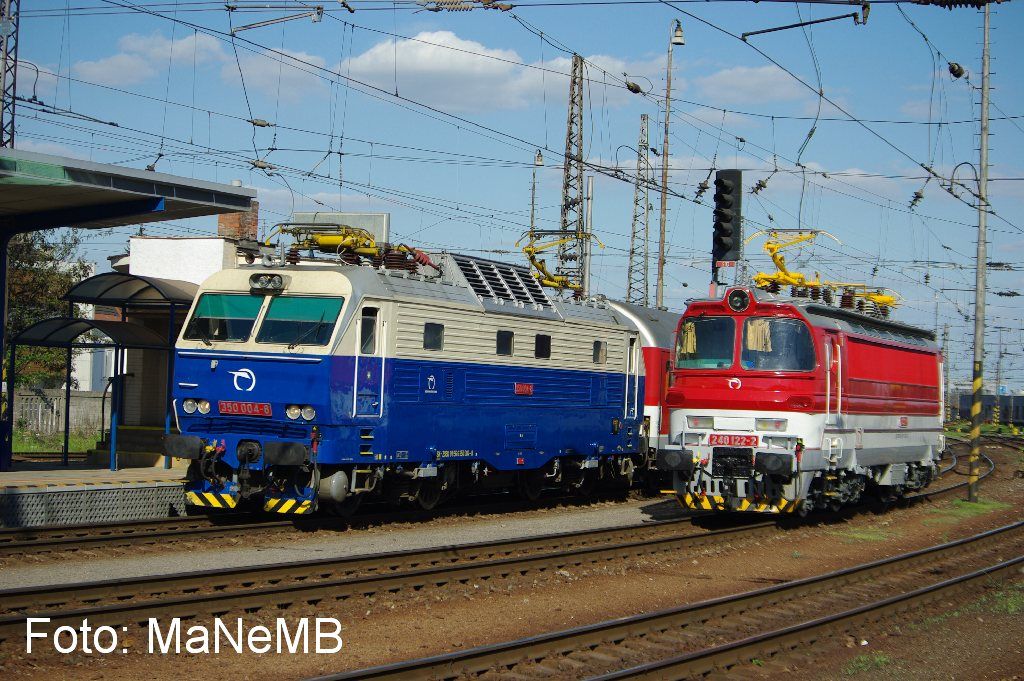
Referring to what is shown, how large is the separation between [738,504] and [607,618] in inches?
262

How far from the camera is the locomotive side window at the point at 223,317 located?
16.1m

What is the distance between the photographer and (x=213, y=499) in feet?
52.0

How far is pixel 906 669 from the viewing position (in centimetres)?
997

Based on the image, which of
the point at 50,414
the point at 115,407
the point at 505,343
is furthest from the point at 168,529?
the point at 50,414

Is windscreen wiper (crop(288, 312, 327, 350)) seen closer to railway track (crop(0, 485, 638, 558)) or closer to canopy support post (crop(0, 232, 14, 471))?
railway track (crop(0, 485, 638, 558))

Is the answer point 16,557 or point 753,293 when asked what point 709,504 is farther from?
point 16,557

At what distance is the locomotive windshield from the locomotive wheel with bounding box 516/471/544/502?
20.1ft

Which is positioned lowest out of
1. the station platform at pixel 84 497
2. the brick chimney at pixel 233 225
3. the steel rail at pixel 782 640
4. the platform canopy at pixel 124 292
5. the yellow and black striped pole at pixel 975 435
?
the steel rail at pixel 782 640

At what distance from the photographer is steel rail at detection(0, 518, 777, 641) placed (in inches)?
401

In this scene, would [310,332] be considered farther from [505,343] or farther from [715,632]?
[715,632]

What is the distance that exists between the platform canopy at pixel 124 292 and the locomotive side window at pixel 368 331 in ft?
20.2

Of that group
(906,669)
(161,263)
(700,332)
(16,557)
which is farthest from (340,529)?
(161,263)

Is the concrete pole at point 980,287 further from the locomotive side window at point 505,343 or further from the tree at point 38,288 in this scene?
the tree at point 38,288

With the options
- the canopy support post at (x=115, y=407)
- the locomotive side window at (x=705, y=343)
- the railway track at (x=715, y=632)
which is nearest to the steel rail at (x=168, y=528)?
the canopy support post at (x=115, y=407)
